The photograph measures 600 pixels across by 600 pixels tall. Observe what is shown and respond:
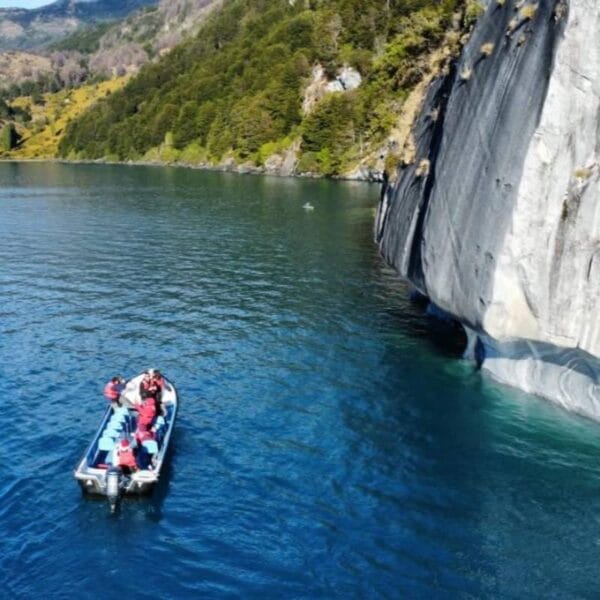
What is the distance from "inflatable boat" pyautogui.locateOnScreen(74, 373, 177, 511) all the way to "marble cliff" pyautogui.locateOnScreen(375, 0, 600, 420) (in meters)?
14.4

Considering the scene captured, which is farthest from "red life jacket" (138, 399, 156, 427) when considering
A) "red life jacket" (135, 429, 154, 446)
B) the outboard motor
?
the outboard motor

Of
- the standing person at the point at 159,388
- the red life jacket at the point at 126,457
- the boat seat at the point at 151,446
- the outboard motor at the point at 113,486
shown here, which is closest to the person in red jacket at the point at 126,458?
the red life jacket at the point at 126,457

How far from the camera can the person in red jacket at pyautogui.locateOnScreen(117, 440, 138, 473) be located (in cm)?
2250

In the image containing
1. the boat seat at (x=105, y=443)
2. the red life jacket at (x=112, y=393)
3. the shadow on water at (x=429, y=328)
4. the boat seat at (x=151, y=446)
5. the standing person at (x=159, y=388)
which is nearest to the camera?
the boat seat at (x=105, y=443)

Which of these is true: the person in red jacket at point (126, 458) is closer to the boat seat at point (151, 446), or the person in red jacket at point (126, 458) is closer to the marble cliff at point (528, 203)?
the boat seat at point (151, 446)

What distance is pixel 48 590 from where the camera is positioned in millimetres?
18562

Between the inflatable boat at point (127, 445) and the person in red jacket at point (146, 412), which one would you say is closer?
the inflatable boat at point (127, 445)

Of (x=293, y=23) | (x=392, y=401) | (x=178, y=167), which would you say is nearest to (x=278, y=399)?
(x=392, y=401)

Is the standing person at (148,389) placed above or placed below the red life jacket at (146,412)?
above

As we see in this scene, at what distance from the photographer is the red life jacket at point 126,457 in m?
22.5

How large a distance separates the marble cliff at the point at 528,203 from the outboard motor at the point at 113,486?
1651cm

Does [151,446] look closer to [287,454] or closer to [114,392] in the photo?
[114,392]

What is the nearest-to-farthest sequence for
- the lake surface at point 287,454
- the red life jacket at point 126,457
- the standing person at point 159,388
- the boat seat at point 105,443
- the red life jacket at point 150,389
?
the lake surface at point 287,454, the red life jacket at point 126,457, the boat seat at point 105,443, the red life jacket at point 150,389, the standing person at point 159,388

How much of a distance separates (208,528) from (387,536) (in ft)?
19.0
